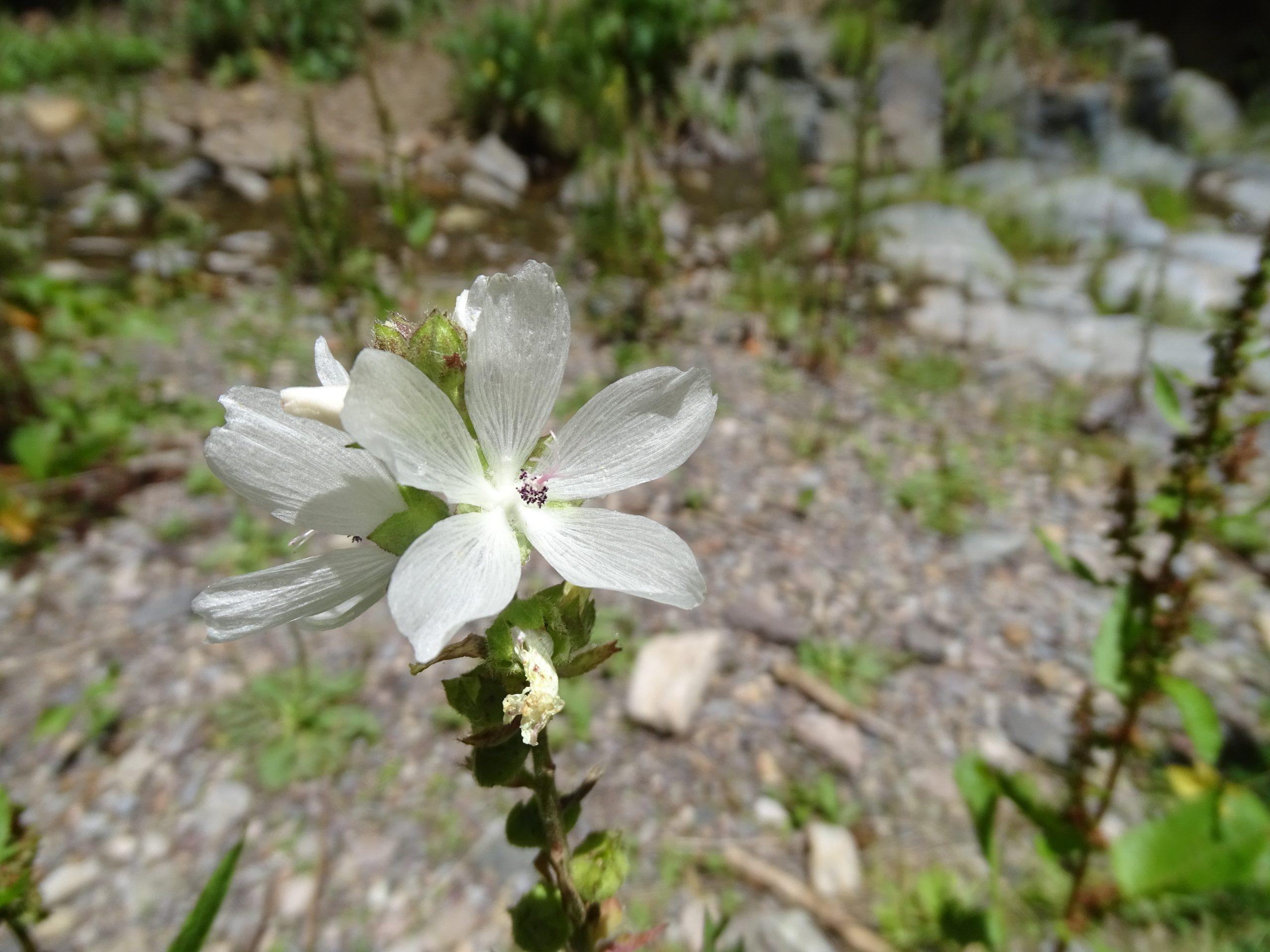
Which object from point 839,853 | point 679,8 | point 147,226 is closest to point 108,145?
point 147,226

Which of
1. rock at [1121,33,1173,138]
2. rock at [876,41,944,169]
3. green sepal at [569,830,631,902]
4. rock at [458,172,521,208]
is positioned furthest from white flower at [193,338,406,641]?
rock at [1121,33,1173,138]

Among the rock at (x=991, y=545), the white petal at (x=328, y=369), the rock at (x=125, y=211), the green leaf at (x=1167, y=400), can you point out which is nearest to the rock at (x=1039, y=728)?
the rock at (x=991, y=545)

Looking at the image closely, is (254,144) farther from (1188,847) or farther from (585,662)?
(1188,847)

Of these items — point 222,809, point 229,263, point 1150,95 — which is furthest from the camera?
point 1150,95

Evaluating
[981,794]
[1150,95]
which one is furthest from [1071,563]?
[1150,95]

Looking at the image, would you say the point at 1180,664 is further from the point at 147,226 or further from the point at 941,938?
the point at 147,226

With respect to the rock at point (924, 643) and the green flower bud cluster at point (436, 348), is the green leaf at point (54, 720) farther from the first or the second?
the rock at point (924, 643)
